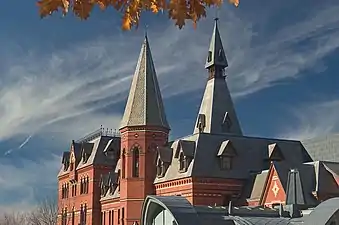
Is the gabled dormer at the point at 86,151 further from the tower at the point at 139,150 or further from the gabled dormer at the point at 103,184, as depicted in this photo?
the tower at the point at 139,150

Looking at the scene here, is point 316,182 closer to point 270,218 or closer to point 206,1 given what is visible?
point 270,218

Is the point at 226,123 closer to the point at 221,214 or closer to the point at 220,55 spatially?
the point at 220,55

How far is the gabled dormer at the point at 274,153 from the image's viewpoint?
4403cm

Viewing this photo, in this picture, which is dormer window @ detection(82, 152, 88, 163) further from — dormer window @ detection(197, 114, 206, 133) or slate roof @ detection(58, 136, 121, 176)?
dormer window @ detection(197, 114, 206, 133)

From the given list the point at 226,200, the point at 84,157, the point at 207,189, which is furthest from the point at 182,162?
the point at 84,157

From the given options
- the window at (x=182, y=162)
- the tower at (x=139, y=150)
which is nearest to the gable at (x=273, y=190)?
the window at (x=182, y=162)

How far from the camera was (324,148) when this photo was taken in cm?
5016

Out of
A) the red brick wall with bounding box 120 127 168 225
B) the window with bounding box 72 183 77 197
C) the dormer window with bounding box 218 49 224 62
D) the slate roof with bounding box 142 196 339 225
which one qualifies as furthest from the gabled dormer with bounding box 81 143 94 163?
the slate roof with bounding box 142 196 339 225

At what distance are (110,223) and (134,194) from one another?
6.45 metres

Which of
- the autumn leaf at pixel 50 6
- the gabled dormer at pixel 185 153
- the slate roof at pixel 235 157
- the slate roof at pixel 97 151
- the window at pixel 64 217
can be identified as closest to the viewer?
the autumn leaf at pixel 50 6

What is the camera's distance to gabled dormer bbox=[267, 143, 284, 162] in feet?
144

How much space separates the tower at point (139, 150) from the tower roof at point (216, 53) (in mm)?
8514

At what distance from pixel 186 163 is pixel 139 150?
558cm

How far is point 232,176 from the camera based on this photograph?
4159 cm
